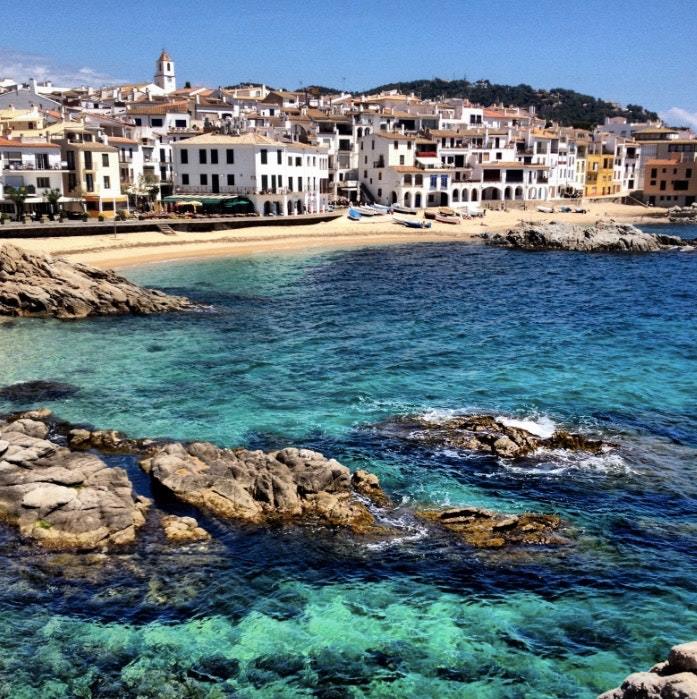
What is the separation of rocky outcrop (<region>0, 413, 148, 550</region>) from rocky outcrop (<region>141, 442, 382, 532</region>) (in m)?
1.58

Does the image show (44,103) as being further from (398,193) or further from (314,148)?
(398,193)

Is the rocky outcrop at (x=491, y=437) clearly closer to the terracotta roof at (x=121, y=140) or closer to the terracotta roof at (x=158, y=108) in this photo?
the terracotta roof at (x=121, y=140)

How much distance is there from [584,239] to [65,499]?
290ft

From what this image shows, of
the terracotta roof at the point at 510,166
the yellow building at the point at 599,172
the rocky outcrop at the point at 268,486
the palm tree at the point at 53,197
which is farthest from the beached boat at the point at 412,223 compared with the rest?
the rocky outcrop at the point at 268,486

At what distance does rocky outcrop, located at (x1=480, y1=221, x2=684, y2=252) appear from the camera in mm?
99250

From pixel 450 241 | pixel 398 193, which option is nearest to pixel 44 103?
pixel 398 193

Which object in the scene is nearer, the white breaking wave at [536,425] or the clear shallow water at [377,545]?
the clear shallow water at [377,545]

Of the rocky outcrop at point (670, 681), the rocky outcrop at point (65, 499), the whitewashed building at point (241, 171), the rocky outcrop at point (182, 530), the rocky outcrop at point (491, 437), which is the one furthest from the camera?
the whitewashed building at point (241, 171)

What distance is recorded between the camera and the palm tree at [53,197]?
8656 cm

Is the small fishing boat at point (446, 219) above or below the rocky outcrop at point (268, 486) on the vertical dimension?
above

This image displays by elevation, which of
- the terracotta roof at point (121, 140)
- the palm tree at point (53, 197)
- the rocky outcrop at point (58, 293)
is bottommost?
the rocky outcrop at point (58, 293)

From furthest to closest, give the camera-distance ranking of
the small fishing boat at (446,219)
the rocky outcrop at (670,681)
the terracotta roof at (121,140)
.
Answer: the small fishing boat at (446,219) < the terracotta roof at (121,140) < the rocky outcrop at (670,681)

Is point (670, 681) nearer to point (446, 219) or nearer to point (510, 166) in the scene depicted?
point (446, 219)

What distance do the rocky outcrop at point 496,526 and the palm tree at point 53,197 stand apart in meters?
73.6
